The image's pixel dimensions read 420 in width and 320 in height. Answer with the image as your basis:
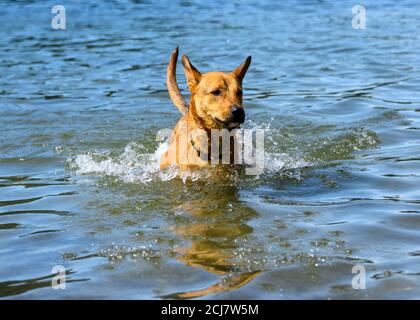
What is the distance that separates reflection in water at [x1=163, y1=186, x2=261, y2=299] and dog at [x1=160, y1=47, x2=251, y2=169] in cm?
43

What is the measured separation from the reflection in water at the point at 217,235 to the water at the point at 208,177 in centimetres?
2

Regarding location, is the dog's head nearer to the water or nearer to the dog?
the dog

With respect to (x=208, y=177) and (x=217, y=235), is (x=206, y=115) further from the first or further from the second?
(x=217, y=235)

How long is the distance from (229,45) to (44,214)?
9.36 meters

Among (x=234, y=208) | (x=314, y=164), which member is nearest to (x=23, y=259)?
(x=234, y=208)

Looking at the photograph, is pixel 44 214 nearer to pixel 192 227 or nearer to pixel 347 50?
pixel 192 227

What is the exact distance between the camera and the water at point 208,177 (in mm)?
5211

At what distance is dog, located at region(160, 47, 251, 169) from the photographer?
22.6 feet

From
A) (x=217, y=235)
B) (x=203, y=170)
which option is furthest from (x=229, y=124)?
(x=217, y=235)

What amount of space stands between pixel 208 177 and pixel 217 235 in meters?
1.44

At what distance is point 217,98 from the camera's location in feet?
22.8
